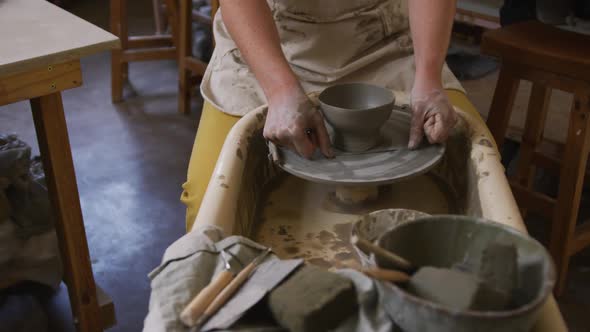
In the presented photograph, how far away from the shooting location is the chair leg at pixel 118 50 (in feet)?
A: 9.40

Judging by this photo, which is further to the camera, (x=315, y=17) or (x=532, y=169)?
(x=532, y=169)

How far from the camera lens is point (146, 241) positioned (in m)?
2.12

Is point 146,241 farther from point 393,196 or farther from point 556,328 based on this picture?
point 556,328

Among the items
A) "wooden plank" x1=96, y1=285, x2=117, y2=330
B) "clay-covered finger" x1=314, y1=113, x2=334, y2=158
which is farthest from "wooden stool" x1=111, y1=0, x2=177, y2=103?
"clay-covered finger" x1=314, y1=113, x2=334, y2=158

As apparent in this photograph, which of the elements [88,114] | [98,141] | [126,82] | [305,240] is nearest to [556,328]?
[305,240]

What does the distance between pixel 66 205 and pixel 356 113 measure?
816 millimetres

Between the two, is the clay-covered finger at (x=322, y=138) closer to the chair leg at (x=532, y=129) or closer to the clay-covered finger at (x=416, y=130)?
the clay-covered finger at (x=416, y=130)

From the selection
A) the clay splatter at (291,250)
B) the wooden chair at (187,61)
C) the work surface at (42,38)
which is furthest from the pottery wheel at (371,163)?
the wooden chair at (187,61)

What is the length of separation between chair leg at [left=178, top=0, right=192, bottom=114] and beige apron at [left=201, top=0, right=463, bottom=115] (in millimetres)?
1465

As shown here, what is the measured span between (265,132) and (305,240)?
194 millimetres

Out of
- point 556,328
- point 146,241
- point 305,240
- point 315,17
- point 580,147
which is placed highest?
point 315,17

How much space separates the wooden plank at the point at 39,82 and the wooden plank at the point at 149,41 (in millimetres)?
1841

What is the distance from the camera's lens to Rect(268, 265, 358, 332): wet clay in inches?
24.2

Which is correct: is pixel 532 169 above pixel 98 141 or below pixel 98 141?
above
